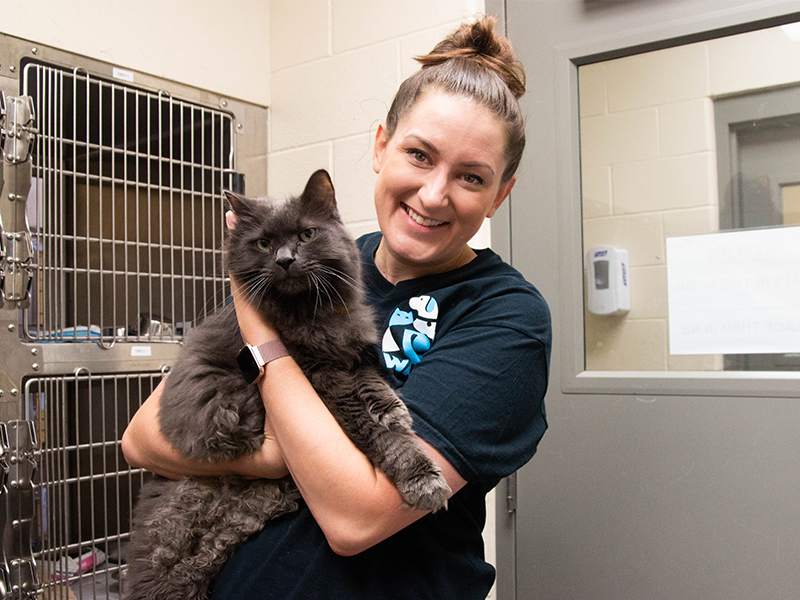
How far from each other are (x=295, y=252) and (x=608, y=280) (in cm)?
111

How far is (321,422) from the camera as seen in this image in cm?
105

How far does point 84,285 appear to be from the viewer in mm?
2004

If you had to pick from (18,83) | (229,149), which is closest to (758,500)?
(229,149)

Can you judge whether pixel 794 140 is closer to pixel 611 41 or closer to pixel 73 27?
pixel 611 41

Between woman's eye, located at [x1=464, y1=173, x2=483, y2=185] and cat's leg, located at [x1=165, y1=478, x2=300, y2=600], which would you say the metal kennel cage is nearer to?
cat's leg, located at [x1=165, y1=478, x2=300, y2=600]

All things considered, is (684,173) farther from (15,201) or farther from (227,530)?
(15,201)

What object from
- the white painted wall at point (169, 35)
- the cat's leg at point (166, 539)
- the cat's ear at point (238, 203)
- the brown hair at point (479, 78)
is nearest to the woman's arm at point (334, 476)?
the cat's leg at point (166, 539)

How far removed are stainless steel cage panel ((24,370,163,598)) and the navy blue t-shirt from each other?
36.9 inches

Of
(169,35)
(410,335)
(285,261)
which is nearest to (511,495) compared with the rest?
(410,335)

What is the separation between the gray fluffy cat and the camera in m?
1.16

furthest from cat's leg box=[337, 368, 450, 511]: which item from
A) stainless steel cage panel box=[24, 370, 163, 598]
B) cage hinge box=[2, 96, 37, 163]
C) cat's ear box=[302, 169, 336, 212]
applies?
cage hinge box=[2, 96, 37, 163]

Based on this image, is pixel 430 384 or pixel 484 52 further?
pixel 484 52

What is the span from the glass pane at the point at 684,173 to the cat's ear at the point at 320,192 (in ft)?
3.31

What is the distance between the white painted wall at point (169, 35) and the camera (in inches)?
77.6
